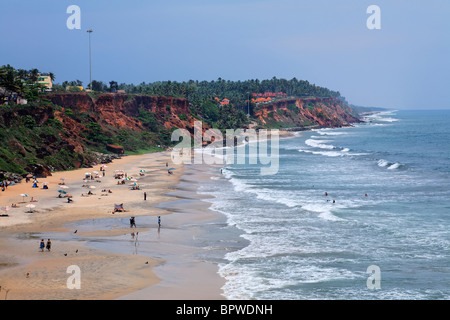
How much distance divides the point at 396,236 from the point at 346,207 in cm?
1014

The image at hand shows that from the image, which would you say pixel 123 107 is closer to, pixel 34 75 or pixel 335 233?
pixel 34 75

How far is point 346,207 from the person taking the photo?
141 ft

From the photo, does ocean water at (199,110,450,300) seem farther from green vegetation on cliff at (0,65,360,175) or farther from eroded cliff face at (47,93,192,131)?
eroded cliff face at (47,93,192,131)

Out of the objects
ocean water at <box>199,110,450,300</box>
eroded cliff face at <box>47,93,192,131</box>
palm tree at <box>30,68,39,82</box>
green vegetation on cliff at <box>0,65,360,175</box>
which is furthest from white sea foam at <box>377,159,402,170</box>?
palm tree at <box>30,68,39,82</box>

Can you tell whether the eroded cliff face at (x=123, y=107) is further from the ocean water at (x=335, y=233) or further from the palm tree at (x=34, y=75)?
the ocean water at (x=335, y=233)

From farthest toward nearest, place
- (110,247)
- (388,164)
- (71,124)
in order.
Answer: (71,124) < (388,164) < (110,247)

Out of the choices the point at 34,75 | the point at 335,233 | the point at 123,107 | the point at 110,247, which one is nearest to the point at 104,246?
the point at 110,247

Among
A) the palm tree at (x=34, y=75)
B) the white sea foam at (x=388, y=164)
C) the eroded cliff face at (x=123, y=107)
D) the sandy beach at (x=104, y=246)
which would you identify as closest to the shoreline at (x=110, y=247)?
the sandy beach at (x=104, y=246)

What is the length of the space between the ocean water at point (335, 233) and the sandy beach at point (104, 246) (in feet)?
7.87

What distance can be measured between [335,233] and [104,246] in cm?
1494

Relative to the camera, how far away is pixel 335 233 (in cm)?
3419

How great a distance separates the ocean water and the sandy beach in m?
2.40

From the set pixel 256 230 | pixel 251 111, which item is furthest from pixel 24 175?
pixel 251 111

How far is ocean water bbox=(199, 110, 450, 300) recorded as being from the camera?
24.3 m
